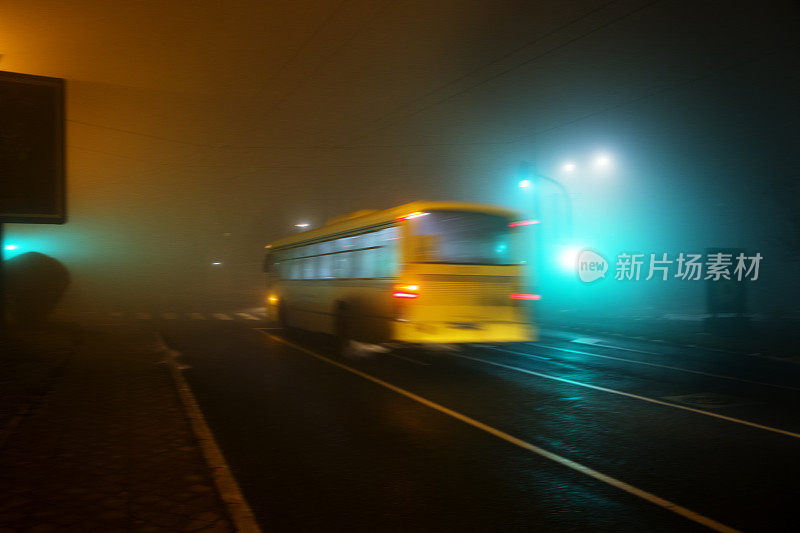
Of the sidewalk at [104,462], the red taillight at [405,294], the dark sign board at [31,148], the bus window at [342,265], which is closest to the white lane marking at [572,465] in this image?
the red taillight at [405,294]

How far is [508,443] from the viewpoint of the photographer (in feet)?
19.9

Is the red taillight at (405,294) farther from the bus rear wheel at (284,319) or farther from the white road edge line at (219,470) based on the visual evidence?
the bus rear wheel at (284,319)

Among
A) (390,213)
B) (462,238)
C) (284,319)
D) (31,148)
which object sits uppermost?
(31,148)

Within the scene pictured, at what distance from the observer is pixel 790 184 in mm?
28219

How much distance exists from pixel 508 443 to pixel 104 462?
12.3 feet

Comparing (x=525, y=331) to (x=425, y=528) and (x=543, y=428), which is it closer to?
(x=543, y=428)

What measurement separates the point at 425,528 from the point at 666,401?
561 centimetres

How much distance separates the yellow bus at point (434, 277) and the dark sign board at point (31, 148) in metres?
5.80

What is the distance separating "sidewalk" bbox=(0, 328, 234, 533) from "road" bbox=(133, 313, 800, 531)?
0.42 m

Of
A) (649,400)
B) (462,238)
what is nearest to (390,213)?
(462,238)

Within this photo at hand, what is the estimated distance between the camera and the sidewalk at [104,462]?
4.09 meters

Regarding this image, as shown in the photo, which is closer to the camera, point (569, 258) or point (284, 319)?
point (284, 319)

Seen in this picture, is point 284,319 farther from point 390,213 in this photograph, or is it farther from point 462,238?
point 462,238

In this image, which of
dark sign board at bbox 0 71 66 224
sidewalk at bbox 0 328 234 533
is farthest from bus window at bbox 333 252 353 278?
dark sign board at bbox 0 71 66 224
